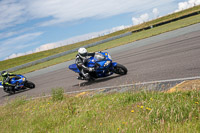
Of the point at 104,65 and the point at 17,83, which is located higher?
the point at 104,65

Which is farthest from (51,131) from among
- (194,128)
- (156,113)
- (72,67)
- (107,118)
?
(72,67)

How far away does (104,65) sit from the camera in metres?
9.98

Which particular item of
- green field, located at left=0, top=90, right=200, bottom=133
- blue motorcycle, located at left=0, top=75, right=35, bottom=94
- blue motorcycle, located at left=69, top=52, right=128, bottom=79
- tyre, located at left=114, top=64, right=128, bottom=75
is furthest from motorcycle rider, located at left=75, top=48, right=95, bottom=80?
blue motorcycle, located at left=0, top=75, right=35, bottom=94

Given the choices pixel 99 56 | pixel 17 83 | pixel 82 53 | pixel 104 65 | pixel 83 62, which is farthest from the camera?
pixel 17 83

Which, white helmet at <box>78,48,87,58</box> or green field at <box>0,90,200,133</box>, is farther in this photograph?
white helmet at <box>78,48,87,58</box>

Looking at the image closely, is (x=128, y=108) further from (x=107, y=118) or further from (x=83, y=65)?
(x=83, y=65)

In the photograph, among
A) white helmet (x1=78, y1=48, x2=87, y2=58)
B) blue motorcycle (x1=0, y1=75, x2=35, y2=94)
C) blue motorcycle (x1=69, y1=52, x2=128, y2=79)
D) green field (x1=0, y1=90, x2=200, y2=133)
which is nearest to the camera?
green field (x1=0, y1=90, x2=200, y2=133)

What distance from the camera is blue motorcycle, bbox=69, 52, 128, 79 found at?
10.0m

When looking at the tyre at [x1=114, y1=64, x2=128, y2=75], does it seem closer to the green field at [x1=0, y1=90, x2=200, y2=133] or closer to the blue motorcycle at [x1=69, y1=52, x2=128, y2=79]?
the blue motorcycle at [x1=69, y1=52, x2=128, y2=79]

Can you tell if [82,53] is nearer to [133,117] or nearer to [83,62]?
[83,62]

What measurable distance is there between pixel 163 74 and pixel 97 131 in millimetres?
5333

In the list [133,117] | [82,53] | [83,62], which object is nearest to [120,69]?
[83,62]

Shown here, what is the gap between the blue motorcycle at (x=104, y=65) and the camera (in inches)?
394

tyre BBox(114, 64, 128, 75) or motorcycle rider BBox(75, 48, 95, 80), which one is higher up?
motorcycle rider BBox(75, 48, 95, 80)
